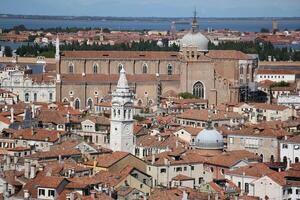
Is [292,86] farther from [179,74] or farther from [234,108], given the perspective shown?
[234,108]

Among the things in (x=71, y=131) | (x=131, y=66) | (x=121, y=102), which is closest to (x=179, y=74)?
(x=131, y=66)

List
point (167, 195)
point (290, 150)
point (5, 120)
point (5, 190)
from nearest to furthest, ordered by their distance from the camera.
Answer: point (5, 190)
point (167, 195)
point (290, 150)
point (5, 120)

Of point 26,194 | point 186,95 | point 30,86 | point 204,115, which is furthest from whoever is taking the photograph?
point 30,86

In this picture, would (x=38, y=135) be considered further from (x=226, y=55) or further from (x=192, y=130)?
(x=226, y=55)

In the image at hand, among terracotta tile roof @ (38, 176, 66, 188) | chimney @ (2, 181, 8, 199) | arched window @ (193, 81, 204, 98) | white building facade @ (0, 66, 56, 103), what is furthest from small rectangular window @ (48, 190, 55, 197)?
arched window @ (193, 81, 204, 98)

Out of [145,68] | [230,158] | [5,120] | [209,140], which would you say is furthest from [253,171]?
[145,68]

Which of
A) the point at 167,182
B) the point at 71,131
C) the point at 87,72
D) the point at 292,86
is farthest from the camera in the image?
the point at 292,86

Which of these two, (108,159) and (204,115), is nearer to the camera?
(108,159)
